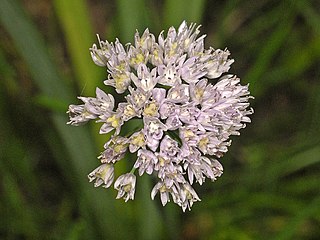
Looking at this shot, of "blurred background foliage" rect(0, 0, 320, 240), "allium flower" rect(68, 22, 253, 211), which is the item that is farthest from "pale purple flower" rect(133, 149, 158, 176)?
"blurred background foliage" rect(0, 0, 320, 240)

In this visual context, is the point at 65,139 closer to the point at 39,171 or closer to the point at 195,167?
the point at 195,167

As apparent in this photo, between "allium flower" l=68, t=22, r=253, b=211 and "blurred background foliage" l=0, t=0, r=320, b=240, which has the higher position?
"blurred background foliage" l=0, t=0, r=320, b=240

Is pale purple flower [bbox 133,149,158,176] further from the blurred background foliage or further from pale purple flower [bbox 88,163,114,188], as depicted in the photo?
the blurred background foliage

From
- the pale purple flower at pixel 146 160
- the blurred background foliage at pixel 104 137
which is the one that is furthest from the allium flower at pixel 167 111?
the blurred background foliage at pixel 104 137

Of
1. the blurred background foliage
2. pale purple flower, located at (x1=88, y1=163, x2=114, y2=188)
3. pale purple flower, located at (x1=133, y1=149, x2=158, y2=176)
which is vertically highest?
the blurred background foliage

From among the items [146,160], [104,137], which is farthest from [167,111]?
[104,137]
